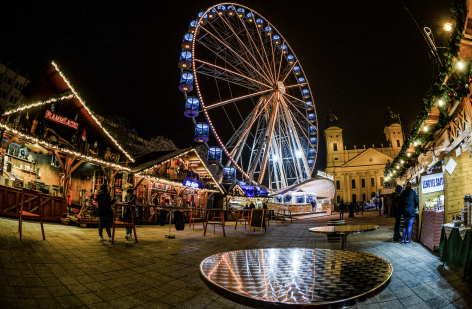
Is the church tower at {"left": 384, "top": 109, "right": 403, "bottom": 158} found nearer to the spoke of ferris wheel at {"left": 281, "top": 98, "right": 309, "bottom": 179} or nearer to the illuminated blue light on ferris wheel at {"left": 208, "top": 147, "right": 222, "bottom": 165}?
the spoke of ferris wheel at {"left": 281, "top": 98, "right": 309, "bottom": 179}

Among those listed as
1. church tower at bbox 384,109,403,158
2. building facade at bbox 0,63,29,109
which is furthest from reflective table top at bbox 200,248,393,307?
church tower at bbox 384,109,403,158

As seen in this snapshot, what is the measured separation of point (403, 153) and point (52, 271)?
11.9m

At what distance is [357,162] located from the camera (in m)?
72.6

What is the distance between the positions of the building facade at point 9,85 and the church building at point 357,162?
70.3 m

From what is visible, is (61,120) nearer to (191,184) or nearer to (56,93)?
(56,93)

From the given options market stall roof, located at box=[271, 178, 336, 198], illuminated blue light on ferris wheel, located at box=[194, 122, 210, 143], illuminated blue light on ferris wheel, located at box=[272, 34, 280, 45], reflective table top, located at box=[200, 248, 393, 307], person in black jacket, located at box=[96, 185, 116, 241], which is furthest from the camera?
market stall roof, located at box=[271, 178, 336, 198]

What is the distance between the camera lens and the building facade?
135 ft

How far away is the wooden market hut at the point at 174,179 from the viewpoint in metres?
16.0

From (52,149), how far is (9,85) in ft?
144

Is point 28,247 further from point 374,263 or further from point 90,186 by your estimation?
point 90,186

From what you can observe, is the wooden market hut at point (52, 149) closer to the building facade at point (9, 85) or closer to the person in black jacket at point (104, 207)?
the person in black jacket at point (104, 207)

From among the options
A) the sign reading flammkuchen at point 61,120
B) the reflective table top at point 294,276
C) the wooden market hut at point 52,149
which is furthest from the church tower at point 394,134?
the reflective table top at point 294,276

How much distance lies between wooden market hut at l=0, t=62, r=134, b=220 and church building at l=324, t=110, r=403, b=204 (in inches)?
2518

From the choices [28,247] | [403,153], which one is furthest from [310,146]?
[28,247]
